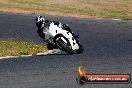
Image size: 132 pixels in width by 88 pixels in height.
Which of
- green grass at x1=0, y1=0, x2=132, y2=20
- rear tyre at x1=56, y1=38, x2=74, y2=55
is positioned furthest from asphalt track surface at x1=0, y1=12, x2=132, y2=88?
green grass at x1=0, y1=0, x2=132, y2=20

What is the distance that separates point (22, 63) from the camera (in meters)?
17.8

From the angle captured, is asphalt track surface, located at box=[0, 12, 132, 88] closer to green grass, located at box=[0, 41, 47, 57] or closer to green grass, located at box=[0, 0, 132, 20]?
green grass, located at box=[0, 41, 47, 57]

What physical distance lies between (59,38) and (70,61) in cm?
88

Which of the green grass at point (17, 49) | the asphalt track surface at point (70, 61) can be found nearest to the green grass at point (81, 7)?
the asphalt track surface at point (70, 61)

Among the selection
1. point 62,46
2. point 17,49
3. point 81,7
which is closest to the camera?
point 62,46

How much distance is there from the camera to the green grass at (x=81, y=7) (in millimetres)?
41125

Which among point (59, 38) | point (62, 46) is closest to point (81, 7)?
point (62, 46)

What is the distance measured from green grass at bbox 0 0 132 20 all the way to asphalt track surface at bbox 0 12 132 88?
8133mm

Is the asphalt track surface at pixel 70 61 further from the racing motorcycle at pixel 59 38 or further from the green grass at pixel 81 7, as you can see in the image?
→ the green grass at pixel 81 7

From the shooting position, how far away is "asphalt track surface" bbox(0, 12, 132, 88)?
47.5ft

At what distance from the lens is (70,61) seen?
723 inches

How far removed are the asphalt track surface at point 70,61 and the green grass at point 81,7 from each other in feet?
26.7

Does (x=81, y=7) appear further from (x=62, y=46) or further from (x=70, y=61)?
(x=70, y=61)

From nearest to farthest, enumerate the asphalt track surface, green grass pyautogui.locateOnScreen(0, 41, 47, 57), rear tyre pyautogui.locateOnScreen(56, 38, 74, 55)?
the asphalt track surface → rear tyre pyautogui.locateOnScreen(56, 38, 74, 55) → green grass pyautogui.locateOnScreen(0, 41, 47, 57)
